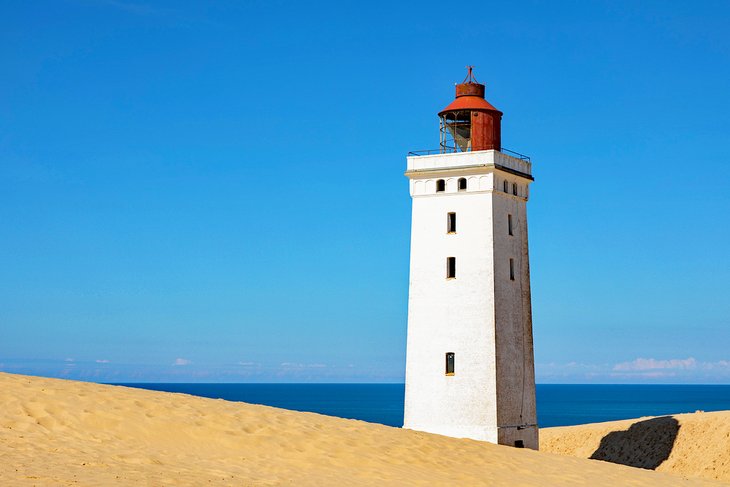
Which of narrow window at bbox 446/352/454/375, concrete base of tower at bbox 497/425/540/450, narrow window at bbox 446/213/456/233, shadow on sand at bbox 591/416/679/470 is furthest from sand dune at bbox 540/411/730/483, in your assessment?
narrow window at bbox 446/213/456/233

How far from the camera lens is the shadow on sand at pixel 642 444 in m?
48.9

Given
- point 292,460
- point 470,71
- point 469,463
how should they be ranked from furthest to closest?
point 470,71 → point 469,463 → point 292,460

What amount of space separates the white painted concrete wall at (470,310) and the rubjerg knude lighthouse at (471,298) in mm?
40

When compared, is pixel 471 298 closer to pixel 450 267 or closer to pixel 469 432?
pixel 450 267

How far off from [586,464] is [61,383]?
17761mm

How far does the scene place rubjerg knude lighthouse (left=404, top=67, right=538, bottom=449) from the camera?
40.6 metres

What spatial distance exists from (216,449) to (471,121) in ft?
69.6

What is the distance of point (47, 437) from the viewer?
25344mm

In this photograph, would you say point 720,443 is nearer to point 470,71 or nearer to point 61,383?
point 470,71

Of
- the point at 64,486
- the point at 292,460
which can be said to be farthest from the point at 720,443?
the point at 64,486

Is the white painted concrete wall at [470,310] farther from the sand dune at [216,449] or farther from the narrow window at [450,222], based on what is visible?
the sand dune at [216,449]

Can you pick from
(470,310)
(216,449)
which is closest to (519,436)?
(470,310)

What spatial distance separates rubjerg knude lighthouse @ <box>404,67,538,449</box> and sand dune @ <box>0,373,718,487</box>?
5.48m

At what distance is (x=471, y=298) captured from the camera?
41.0 m
